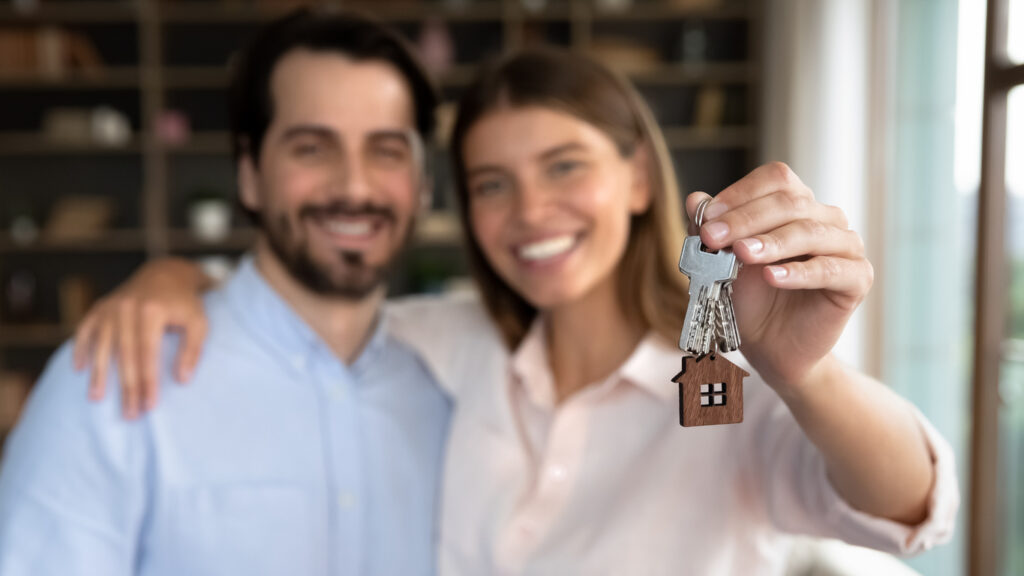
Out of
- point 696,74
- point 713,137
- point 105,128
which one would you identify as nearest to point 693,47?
point 696,74

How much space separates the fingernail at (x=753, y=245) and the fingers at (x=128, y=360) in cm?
95

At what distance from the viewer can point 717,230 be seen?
0.53 meters

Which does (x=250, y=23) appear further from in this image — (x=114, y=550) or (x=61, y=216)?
(x=114, y=550)

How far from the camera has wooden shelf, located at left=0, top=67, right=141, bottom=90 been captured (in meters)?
3.85

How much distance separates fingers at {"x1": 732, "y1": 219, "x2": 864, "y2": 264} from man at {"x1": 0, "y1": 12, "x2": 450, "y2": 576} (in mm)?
818

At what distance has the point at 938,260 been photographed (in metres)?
2.94

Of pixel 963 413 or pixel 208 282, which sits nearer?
pixel 208 282

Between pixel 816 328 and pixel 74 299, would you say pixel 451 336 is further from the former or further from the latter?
pixel 74 299

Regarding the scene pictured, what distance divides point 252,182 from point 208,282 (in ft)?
0.69

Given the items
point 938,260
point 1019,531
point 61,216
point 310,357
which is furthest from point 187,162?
point 1019,531

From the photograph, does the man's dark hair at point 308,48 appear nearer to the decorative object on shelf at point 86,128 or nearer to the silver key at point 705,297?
the silver key at point 705,297

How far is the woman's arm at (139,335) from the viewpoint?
1.15m

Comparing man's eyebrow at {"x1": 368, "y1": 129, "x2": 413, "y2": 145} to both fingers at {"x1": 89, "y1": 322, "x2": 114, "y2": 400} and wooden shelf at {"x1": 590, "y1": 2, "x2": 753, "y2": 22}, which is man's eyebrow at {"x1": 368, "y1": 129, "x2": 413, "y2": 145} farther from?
wooden shelf at {"x1": 590, "y1": 2, "x2": 753, "y2": 22}

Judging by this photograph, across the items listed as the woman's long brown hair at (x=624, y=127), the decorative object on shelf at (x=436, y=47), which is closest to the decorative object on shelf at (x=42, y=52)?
the decorative object on shelf at (x=436, y=47)
